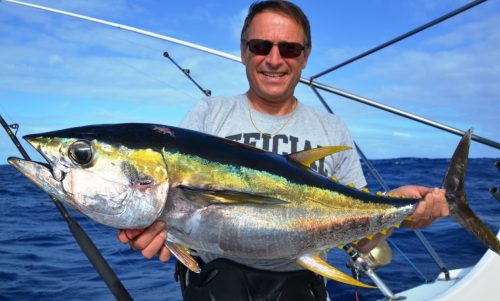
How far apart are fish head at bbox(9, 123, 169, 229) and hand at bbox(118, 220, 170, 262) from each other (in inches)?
2.3

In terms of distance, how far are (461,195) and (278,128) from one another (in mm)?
1097

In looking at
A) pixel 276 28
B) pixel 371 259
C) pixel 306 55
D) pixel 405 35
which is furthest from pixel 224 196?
pixel 405 35

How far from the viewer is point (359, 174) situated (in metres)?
2.83

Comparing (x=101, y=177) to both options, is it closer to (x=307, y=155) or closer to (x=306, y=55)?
(x=307, y=155)

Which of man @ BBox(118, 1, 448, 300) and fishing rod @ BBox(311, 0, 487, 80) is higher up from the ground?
fishing rod @ BBox(311, 0, 487, 80)

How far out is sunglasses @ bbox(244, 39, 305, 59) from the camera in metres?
2.59

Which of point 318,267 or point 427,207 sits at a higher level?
point 427,207

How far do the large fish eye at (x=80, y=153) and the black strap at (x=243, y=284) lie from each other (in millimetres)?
972

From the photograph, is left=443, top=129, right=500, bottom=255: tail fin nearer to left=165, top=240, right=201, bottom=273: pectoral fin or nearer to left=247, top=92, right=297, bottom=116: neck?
left=247, top=92, right=297, bottom=116: neck

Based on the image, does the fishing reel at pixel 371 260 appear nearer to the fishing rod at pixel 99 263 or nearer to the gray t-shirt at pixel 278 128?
the gray t-shirt at pixel 278 128

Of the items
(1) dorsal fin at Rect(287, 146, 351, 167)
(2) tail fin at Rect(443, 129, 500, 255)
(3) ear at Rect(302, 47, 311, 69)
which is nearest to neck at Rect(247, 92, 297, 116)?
(3) ear at Rect(302, 47, 311, 69)

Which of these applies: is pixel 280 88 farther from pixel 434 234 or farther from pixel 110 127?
pixel 434 234

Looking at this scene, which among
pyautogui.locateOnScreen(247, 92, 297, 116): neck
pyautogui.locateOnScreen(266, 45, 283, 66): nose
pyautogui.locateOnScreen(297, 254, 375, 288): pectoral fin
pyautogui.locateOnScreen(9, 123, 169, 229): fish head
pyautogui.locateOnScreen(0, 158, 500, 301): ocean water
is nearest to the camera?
pyautogui.locateOnScreen(9, 123, 169, 229): fish head

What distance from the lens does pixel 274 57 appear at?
257 centimetres
